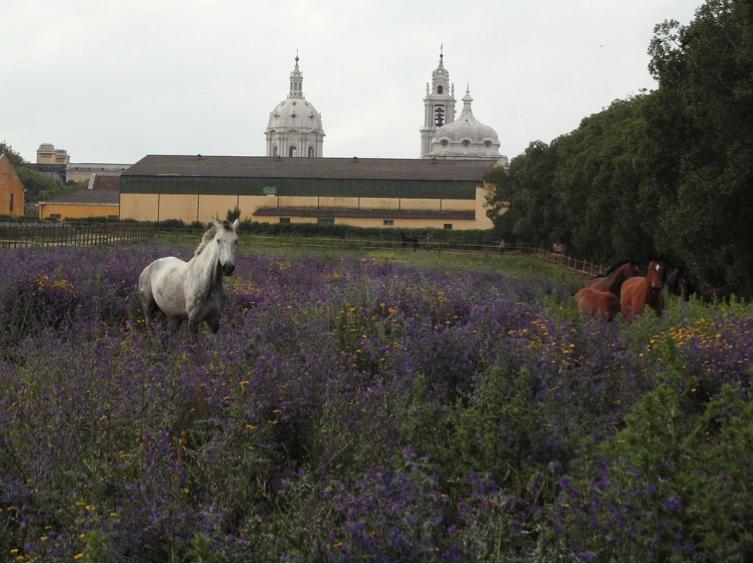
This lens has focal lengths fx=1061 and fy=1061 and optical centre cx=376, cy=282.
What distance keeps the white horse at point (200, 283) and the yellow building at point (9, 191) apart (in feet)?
204

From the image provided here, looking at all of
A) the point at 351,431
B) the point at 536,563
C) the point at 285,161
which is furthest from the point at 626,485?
the point at 285,161

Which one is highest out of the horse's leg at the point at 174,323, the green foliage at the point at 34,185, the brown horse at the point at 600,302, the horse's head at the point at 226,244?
the green foliage at the point at 34,185

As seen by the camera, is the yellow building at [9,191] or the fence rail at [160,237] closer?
the fence rail at [160,237]

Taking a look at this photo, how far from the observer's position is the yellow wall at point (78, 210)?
293 feet

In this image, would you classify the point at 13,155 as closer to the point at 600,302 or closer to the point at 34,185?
the point at 34,185

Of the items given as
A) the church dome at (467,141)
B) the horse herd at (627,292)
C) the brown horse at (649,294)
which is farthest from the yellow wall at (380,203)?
the church dome at (467,141)

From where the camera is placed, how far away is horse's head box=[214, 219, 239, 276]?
10.6 metres

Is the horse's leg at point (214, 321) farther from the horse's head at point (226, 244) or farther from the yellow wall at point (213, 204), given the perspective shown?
the yellow wall at point (213, 204)

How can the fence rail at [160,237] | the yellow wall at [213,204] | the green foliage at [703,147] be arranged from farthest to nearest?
the yellow wall at [213,204]
the fence rail at [160,237]
the green foliage at [703,147]

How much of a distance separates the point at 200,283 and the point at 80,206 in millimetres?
82788

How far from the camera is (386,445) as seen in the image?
225 inches

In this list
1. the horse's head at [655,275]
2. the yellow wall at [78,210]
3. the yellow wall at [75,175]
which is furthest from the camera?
the yellow wall at [75,175]

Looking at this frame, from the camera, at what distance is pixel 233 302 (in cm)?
1370

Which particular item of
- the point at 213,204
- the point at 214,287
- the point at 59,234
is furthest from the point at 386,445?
the point at 213,204
